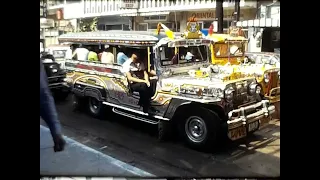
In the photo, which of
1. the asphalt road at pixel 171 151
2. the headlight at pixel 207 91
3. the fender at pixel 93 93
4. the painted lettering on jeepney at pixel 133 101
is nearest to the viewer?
the headlight at pixel 207 91

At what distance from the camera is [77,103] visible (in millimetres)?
2830

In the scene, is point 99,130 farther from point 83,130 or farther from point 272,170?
point 272,170

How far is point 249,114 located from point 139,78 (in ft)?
2.64

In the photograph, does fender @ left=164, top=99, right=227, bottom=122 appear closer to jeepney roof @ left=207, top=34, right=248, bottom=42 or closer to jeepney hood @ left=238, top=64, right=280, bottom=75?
jeepney hood @ left=238, top=64, right=280, bottom=75

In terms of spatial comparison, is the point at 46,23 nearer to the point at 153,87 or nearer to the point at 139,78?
the point at 139,78

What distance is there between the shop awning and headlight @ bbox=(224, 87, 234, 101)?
57 cm

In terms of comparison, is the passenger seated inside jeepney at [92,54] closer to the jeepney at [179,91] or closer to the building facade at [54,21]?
the jeepney at [179,91]

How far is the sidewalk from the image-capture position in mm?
2639

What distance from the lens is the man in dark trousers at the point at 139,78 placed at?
8.61 ft

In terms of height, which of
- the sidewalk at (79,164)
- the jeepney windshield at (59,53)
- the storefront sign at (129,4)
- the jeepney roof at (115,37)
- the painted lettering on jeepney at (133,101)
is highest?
the storefront sign at (129,4)

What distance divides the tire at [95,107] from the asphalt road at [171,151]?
93 mm

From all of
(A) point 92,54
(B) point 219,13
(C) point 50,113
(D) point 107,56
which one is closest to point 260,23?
(B) point 219,13

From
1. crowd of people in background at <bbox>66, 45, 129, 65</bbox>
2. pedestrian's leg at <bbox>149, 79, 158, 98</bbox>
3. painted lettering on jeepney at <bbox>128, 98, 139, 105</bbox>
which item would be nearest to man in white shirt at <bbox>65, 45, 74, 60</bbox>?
crowd of people in background at <bbox>66, 45, 129, 65</bbox>

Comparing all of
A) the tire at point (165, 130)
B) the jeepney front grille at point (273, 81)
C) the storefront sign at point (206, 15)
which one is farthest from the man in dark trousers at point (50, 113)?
the jeepney front grille at point (273, 81)
